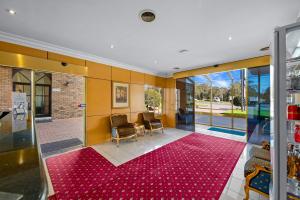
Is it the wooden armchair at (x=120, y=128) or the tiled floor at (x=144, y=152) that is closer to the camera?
the tiled floor at (x=144, y=152)

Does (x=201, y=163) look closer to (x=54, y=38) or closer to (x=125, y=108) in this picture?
(x=125, y=108)

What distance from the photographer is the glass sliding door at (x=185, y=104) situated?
619 cm

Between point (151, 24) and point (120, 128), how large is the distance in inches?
123

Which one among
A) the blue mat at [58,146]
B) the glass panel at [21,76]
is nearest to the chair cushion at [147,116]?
the blue mat at [58,146]

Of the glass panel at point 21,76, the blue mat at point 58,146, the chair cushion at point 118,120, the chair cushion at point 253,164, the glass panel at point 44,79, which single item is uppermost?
the glass panel at point 44,79

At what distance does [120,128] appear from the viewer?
4.30m

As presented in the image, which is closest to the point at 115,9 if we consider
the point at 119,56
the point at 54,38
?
the point at 54,38

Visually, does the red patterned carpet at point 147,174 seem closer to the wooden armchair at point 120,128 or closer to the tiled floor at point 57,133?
the wooden armchair at point 120,128

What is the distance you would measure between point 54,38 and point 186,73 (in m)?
4.76

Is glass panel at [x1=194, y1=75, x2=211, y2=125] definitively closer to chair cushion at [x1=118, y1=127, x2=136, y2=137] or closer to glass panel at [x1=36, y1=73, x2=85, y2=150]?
chair cushion at [x1=118, y1=127, x2=136, y2=137]

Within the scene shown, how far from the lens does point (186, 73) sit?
5.91 m

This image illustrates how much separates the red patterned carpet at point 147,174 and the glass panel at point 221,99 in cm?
377

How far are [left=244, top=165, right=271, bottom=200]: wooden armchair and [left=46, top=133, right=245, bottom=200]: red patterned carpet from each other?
1.67 ft

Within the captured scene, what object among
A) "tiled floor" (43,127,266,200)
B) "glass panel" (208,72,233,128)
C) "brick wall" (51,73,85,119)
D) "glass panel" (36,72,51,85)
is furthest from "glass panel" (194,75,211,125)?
"glass panel" (36,72,51,85)
